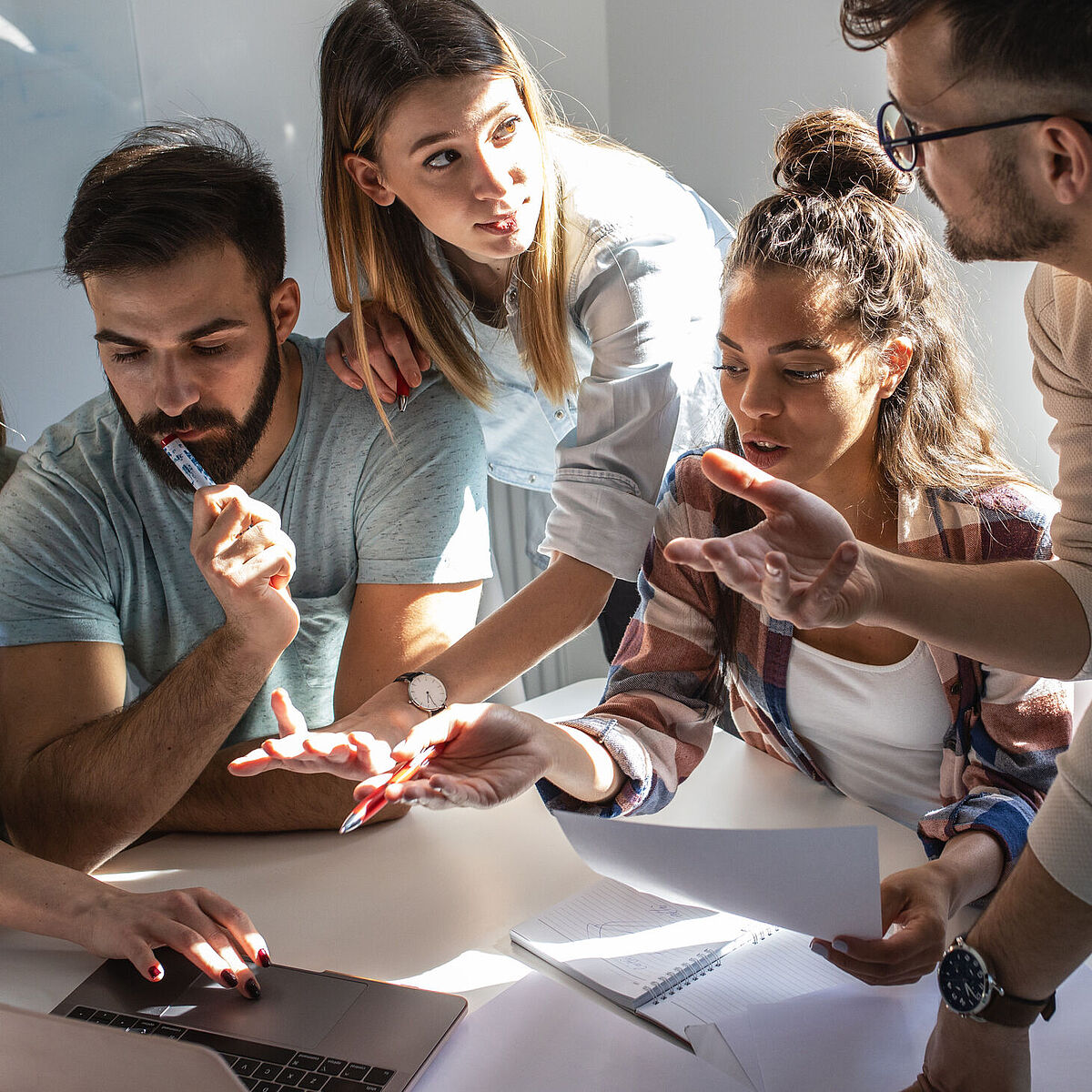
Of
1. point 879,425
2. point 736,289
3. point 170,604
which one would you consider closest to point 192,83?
point 170,604

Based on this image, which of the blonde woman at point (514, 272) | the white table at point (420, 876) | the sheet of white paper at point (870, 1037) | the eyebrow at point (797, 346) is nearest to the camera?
the sheet of white paper at point (870, 1037)

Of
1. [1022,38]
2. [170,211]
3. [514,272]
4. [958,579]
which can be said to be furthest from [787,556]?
[170,211]

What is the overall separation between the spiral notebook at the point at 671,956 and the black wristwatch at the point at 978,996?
157mm

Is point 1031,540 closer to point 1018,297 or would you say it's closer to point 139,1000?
point 1018,297

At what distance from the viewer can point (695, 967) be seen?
0.94 metres

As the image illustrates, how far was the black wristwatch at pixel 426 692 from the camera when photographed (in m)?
1.19

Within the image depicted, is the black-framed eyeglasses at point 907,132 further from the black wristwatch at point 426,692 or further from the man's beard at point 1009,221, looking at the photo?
the black wristwatch at point 426,692

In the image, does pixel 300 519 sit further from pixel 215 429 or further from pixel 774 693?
pixel 774 693

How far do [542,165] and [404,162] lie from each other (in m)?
0.17

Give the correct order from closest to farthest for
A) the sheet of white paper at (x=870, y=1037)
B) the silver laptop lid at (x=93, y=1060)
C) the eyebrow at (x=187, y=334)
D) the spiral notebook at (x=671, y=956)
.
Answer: the silver laptop lid at (x=93, y=1060) → the sheet of white paper at (x=870, y=1037) → the spiral notebook at (x=671, y=956) → the eyebrow at (x=187, y=334)

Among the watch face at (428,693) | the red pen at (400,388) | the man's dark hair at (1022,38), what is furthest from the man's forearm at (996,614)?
the red pen at (400,388)

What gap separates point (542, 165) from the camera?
4.38ft

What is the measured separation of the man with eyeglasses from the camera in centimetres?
74

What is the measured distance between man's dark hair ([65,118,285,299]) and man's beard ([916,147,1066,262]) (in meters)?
0.93
